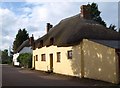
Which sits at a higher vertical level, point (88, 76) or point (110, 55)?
point (110, 55)

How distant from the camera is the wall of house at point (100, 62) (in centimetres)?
2084

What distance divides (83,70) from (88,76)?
121 cm

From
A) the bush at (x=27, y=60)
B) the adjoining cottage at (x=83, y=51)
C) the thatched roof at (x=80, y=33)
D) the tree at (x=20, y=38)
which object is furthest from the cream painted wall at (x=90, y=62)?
the tree at (x=20, y=38)

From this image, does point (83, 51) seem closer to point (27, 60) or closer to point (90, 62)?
point (90, 62)

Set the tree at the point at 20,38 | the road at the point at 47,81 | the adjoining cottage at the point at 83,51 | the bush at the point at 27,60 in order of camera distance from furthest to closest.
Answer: the tree at the point at 20,38, the bush at the point at 27,60, the adjoining cottage at the point at 83,51, the road at the point at 47,81

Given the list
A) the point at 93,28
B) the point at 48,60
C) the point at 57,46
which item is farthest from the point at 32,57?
the point at 93,28

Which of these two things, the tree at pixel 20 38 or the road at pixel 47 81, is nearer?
the road at pixel 47 81

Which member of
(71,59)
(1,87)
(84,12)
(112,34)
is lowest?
(1,87)

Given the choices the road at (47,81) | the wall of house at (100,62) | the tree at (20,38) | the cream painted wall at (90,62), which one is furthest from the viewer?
the tree at (20,38)

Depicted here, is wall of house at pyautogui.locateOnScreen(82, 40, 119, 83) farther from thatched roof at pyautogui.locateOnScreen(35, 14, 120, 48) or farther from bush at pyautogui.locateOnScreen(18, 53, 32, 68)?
bush at pyautogui.locateOnScreen(18, 53, 32, 68)

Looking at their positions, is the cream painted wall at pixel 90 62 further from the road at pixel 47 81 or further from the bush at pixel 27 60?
the bush at pixel 27 60

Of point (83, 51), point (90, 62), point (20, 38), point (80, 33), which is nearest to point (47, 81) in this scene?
point (90, 62)

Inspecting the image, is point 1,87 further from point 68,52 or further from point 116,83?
point 68,52

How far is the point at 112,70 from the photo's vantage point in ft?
68.8
